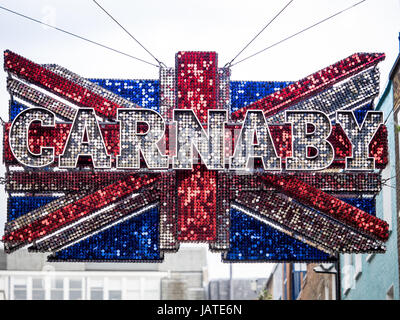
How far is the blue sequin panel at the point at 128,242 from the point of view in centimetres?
1614

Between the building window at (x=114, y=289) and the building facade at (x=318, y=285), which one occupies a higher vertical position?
the building facade at (x=318, y=285)

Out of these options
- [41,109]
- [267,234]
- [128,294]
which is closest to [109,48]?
[41,109]

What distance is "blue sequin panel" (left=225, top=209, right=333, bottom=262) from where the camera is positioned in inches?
635

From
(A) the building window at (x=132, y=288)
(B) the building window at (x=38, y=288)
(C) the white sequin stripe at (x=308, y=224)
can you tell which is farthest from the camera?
(A) the building window at (x=132, y=288)

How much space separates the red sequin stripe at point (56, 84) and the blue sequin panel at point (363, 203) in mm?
4017

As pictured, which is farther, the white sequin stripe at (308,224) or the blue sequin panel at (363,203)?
the blue sequin panel at (363,203)

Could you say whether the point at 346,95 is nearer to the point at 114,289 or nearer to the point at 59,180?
the point at 59,180

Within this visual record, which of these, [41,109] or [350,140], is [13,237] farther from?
[350,140]

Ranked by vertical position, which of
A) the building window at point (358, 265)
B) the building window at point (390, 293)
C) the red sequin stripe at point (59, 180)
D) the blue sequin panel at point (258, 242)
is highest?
the red sequin stripe at point (59, 180)

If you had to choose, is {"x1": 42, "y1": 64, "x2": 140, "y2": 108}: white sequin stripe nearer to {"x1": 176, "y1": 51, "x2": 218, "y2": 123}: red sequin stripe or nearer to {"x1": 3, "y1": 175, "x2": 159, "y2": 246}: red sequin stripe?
{"x1": 176, "y1": 51, "x2": 218, "y2": 123}: red sequin stripe

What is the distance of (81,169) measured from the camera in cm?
1623

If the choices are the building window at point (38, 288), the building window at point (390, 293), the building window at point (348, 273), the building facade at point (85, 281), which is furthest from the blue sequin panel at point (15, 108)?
the building window at point (38, 288)

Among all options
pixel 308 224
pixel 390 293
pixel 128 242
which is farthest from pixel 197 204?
pixel 390 293

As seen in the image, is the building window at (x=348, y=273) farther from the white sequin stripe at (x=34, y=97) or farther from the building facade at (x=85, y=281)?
the building facade at (x=85, y=281)
